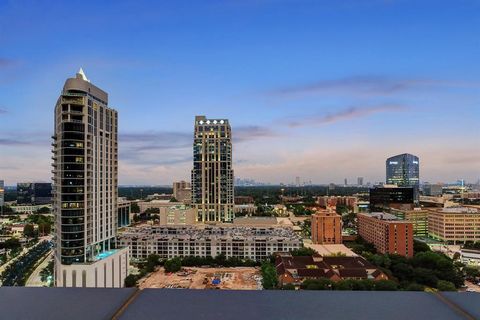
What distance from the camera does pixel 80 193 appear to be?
35.7 ft

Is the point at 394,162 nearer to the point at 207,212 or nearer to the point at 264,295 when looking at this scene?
the point at 207,212

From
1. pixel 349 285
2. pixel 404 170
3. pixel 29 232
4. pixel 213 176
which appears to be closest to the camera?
pixel 349 285

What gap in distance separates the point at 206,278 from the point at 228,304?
1367 centimetres

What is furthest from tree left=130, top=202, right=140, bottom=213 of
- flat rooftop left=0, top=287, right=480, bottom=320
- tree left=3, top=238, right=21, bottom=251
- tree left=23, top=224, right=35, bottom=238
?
flat rooftop left=0, top=287, right=480, bottom=320

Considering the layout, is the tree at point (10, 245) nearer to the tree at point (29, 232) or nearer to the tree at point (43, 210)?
the tree at point (29, 232)

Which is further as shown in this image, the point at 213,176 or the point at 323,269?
the point at 213,176

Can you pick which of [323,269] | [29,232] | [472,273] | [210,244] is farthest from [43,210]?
[472,273]

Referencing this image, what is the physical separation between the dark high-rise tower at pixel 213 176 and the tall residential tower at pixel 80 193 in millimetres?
18521

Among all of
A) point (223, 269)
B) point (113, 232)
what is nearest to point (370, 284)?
point (223, 269)

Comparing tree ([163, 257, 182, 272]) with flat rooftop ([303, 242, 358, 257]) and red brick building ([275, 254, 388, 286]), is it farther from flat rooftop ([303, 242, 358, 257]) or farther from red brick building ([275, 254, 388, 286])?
flat rooftop ([303, 242, 358, 257])

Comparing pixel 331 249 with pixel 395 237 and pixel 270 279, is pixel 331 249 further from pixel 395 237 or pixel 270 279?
pixel 270 279

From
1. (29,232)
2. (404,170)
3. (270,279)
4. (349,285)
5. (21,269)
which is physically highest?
(404,170)

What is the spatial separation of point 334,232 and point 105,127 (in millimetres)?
14362

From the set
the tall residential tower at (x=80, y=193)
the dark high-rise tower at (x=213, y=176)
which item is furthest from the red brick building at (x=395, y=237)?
the dark high-rise tower at (x=213, y=176)
